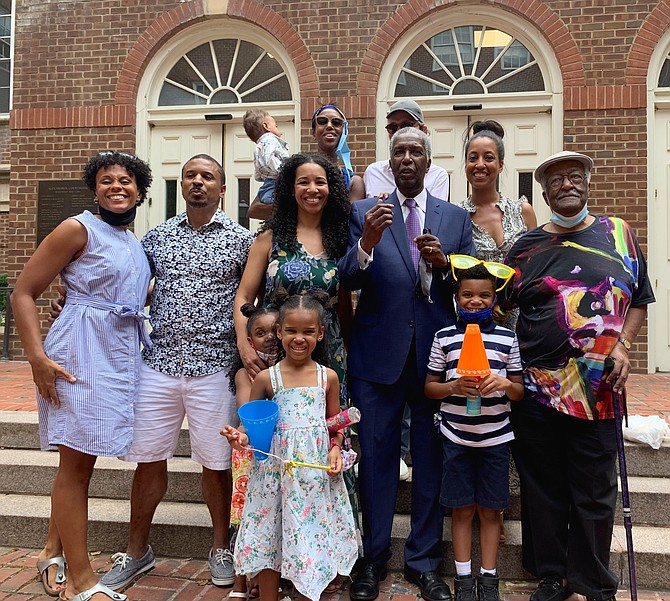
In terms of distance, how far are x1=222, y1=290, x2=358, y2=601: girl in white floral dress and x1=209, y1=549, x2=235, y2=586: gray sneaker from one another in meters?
0.52

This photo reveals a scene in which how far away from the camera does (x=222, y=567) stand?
3.23 meters

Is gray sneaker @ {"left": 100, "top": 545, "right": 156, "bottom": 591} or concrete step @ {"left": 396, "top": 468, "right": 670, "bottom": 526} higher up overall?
concrete step @ {"left": 396, "top": 468, "right": 670, "bottom": 526}

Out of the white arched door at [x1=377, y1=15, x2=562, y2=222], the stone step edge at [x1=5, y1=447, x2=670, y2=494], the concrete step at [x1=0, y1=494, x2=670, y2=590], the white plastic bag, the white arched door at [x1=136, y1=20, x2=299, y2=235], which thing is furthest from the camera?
the white arched door at [x1=136, y1=20, x2=299, y2=235]

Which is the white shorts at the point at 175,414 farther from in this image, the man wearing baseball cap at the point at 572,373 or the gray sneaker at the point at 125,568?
the man wearing baseball cap at the point at 572,373

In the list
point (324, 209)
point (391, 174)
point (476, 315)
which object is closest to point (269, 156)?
point (391, 174)

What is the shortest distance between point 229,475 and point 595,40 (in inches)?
253

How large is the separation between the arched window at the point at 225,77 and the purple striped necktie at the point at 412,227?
513 cm

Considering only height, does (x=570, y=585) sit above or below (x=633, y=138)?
below

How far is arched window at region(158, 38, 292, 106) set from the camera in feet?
25.8

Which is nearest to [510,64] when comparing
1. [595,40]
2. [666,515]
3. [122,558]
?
[595,40]

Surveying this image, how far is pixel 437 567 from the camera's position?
122 inches

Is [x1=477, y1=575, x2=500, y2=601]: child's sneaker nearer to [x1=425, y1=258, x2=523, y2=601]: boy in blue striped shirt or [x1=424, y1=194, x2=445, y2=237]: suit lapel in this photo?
[x1=425, y1=258, x2=523, y2=601]: boy in blue striped shirt

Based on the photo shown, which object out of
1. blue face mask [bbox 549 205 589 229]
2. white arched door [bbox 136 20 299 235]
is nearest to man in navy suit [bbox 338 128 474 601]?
blue face mask [bbox 549 205 589 229]

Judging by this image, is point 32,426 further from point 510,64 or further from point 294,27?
point 510,64
